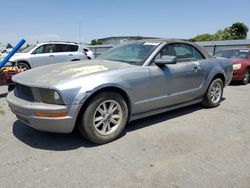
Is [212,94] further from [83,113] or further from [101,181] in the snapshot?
[101,181]

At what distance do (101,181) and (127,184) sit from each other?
0.92 feet

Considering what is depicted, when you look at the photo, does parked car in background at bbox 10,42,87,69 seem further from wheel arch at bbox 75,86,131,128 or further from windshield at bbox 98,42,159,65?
wheel arch at bbox 75,86,131,128

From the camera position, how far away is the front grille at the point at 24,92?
3497 mm

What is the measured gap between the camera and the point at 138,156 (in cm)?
326

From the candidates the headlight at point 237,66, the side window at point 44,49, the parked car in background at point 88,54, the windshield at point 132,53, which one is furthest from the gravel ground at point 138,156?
the parked car in background at point 88,54

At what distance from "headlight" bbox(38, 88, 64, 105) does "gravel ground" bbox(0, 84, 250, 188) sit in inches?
26.6

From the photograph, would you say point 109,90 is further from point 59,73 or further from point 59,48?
point 59,48

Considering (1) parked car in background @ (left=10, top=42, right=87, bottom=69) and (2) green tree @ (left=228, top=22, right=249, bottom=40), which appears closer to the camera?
(1) parked car in background @ (left=10, top=42, right=87, bottom=69)

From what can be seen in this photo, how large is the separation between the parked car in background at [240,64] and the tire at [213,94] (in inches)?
146

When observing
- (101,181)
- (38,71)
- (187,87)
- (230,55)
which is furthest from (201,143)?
(230,55)

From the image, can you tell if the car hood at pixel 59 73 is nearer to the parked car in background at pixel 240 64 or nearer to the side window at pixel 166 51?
the side window at pixel 166 51

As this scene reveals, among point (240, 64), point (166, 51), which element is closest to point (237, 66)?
point (240, 64)

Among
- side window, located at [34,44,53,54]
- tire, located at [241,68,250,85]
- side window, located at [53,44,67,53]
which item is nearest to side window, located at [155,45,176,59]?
tire, located at [241,68,250,85]

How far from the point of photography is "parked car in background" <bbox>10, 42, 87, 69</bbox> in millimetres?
10479
